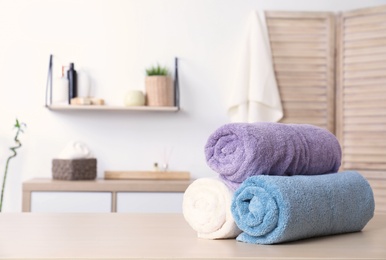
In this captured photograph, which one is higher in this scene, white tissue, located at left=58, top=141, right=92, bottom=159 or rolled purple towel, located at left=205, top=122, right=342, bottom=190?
rolled purple towel, located at left=205, top=122, right=342, bottom=190

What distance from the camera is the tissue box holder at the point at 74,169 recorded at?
3330mm

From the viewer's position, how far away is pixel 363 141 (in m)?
3.50

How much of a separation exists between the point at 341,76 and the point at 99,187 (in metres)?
1.47

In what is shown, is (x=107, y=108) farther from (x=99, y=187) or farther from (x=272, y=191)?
(x=272, y=191)

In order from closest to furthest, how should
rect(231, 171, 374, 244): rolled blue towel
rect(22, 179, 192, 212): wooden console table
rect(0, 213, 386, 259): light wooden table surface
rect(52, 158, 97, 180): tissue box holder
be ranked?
rect(0, 213, 386, 259): light wooden table surface, rect(231, 171, 374, 244): rolled blue towel, rect(22, 179, 192, 212): wooden console table, rect(52, 158, 97, 180): tissue box holder

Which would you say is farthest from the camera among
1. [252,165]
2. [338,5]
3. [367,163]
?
[338,5]

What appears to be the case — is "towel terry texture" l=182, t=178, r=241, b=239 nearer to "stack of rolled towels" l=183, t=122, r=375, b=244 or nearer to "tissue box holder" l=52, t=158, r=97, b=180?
"stack of rolled towels" l=183, t=122, r=375, b=244

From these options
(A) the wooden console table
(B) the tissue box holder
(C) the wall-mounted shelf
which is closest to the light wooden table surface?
(A) the wooden console table

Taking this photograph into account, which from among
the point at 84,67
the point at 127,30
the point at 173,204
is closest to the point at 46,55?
the point at 84,67

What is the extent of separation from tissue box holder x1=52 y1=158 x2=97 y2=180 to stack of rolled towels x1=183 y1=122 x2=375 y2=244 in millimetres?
2340

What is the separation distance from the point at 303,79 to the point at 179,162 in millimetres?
845

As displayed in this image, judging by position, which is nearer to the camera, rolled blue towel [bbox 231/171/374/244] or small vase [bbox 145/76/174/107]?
rolled blue towel [bbox 231/171/374/244]

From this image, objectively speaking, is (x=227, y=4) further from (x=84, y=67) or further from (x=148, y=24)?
(x=84, y=67)

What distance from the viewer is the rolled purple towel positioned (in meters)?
1.02
